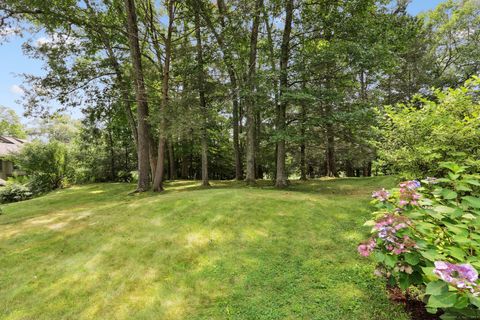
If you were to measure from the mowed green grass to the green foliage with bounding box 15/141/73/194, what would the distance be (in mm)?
14819

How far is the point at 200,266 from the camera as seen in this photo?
4254 millimetres

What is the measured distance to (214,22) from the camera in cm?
1148

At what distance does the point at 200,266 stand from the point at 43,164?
810 inches

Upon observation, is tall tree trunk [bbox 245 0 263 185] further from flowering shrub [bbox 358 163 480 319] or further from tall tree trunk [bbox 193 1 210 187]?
flowering shrub [bbox 358 163 480 319]

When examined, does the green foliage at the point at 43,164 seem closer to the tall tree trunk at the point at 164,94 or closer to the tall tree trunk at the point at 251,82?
the tall tree trunk at the point at 164,94

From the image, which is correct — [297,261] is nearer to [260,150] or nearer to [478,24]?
[260,150]

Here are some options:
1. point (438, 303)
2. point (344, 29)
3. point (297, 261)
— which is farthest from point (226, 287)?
point (344, 29)

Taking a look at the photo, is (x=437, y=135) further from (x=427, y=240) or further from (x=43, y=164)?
(x=43, y=164)

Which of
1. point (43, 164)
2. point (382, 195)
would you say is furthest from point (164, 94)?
point (43, 164)

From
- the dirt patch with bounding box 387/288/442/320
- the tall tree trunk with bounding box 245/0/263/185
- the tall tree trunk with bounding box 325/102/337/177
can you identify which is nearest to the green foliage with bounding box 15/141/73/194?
the tall tree trunk with bounding box 245/0/263/185

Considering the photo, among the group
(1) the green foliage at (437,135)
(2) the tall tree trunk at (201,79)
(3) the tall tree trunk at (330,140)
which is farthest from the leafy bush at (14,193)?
(1) the green foliage at (437,135)

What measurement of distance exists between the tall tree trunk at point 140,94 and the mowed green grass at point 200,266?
529 centimetres

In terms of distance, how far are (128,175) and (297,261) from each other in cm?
2063

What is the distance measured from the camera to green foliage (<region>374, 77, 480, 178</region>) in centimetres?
375
